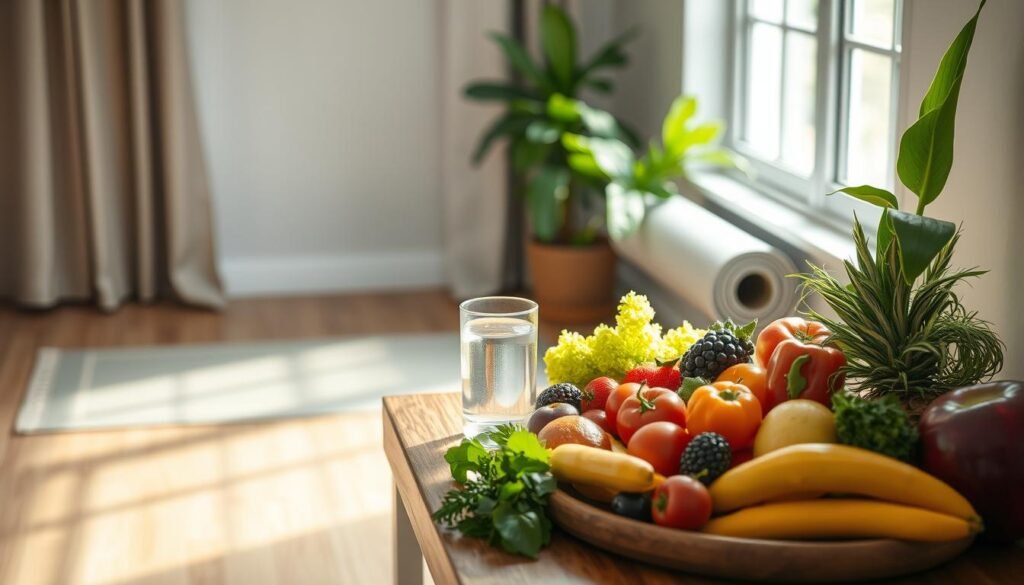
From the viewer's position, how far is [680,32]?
12.8 feet

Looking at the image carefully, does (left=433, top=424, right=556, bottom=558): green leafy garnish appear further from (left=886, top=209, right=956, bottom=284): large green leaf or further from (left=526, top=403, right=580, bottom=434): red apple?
(left=886, top=209, right=956, bottom=284): large green leaf

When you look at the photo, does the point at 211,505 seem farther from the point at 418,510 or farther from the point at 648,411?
the point at 648,411

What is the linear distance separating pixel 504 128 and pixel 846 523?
2977 mm

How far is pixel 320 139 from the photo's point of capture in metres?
4.70

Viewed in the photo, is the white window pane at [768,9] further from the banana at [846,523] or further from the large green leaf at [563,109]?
the banana at [846,523]

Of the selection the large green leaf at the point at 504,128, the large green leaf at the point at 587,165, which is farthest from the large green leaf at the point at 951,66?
the large green leaf at the point at 504,128

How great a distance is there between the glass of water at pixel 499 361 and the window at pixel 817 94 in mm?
1427

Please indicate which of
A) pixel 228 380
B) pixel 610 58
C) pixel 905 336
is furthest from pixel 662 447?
pixel 610 58

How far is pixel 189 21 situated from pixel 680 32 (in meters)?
1.77

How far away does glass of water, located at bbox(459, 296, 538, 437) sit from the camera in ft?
5.49

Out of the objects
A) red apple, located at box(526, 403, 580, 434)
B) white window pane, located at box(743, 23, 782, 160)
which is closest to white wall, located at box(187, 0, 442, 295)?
white window pane, located at box(743, 23, 782, 160)

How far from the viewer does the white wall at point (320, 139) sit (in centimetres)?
458

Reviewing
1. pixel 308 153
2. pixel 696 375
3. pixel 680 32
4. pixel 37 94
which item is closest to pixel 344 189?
pixel 308 153

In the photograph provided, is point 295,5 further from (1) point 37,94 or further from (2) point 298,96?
→ (1) point 37,94
